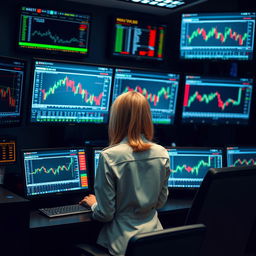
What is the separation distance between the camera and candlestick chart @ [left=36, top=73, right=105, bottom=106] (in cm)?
264

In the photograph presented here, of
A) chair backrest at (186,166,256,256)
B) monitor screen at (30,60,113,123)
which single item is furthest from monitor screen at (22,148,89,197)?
chair backrest at (186,166,256,256)

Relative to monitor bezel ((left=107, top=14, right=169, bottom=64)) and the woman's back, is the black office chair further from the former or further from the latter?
monitor bezel ((left=107, top=14, right=169, bottom=64))

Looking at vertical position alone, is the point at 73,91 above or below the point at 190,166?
above

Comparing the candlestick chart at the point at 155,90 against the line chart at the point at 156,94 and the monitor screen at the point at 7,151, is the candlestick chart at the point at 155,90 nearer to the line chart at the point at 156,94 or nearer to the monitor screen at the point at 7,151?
the line chart at the point at 156,94

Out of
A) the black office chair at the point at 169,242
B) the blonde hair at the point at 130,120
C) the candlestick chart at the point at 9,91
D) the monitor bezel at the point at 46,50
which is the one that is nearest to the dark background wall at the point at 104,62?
the monitor bezel at the point at 46,50

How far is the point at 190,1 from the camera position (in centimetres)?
303

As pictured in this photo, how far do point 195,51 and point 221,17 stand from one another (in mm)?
298

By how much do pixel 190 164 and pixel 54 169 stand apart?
923mm

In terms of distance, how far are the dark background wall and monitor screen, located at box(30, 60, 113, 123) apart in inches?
2.3

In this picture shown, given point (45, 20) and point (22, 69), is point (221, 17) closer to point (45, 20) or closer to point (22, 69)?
point (45, 20)

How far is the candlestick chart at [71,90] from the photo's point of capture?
2.64 metres

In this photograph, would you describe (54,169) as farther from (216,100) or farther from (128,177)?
(216,100)

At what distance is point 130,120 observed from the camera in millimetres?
1988

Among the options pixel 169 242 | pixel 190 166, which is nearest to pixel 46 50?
pixel 190 166
